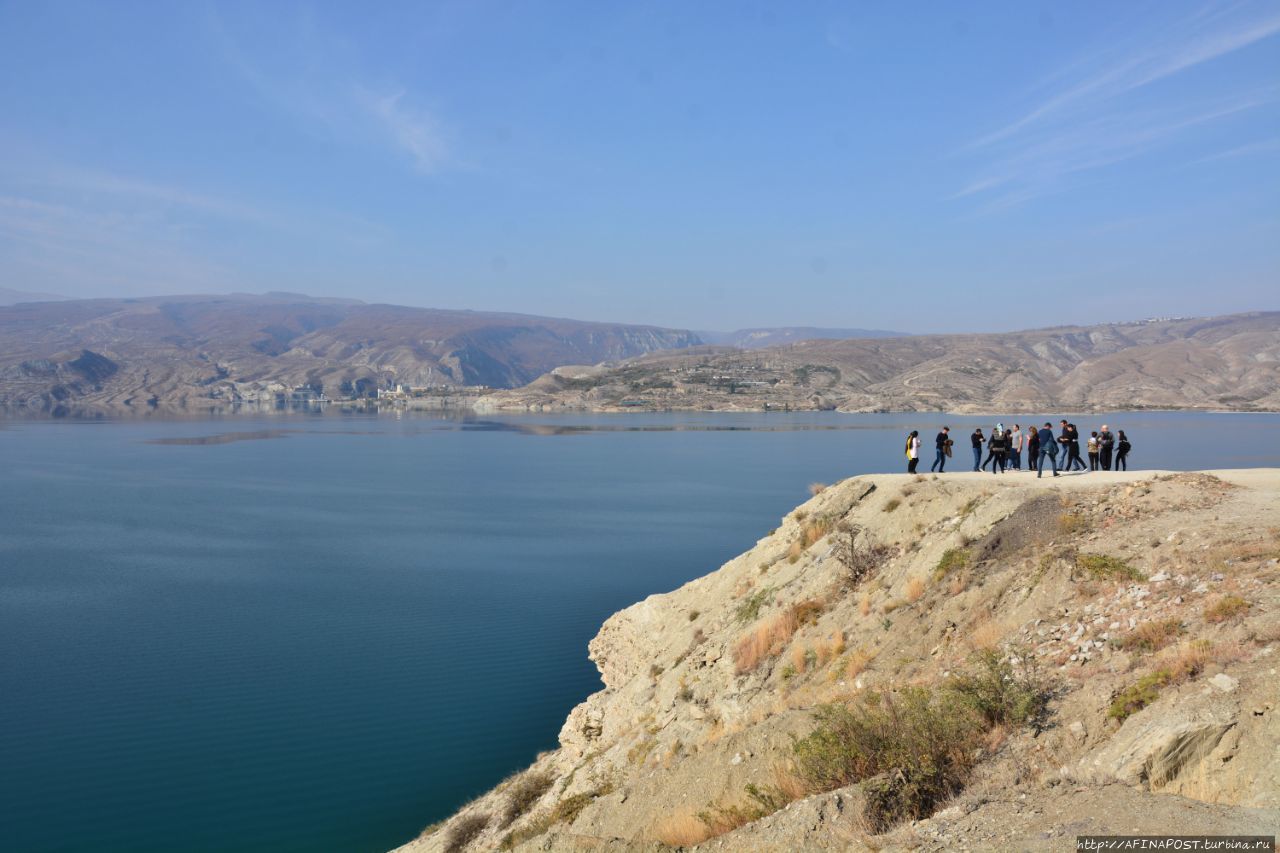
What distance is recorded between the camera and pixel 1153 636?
928 centimetres

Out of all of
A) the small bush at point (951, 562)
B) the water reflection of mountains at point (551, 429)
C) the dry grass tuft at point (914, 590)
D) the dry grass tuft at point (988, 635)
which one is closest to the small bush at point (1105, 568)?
the dry grass tuft at point (988, 635)

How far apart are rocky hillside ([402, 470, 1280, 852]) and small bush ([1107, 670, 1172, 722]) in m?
0.02

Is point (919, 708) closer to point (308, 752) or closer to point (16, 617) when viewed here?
point (308, 752)

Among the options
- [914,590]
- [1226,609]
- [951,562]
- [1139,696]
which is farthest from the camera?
[951,562]

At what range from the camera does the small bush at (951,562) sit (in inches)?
549

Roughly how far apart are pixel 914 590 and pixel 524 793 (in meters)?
7.75

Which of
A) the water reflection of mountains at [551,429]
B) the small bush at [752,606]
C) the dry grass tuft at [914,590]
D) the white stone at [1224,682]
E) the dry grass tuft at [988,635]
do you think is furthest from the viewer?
the water reflection of mountains at [551,429]

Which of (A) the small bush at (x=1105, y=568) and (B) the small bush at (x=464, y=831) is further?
(B) the small bush at (x=464, y=831)

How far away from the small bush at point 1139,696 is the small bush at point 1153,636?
95 cm

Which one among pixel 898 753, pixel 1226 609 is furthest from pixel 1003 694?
pixel 1226 609

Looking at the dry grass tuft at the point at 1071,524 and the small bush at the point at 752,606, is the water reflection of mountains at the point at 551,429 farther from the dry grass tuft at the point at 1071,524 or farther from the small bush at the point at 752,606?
the dry grass tuft at the point at 1071,524

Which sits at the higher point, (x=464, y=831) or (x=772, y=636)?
(x=772, y=636)

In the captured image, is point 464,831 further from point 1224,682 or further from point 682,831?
point 1224,682

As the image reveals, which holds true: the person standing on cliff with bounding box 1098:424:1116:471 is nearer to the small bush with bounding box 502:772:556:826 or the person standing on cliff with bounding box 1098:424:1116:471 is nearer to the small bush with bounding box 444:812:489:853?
the small bush with bounding box 502:772:556:826
